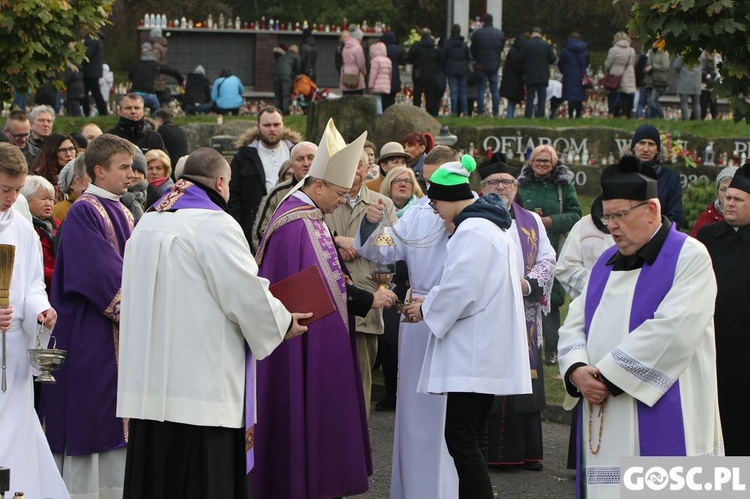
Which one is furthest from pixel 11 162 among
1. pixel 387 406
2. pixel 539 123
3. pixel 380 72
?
pixel 380 72

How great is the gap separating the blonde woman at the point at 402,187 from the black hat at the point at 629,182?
3954 mm

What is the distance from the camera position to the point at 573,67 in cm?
2439

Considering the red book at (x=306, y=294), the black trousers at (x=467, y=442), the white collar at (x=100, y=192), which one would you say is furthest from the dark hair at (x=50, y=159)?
the black trousers at (x=467, y=442)

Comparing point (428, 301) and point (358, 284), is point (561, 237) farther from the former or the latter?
point (428, 301)

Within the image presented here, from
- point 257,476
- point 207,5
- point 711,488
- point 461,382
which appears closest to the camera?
point 711,488

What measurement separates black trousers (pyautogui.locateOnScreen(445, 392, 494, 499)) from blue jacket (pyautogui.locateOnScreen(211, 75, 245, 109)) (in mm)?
18026

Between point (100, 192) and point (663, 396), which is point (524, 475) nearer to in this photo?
point (663, 396)

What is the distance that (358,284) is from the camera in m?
9.12

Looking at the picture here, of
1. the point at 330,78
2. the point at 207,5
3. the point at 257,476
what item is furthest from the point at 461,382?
the point at 207,5

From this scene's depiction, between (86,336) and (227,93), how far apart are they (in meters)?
17.3

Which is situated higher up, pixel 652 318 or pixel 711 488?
pixel 652 318

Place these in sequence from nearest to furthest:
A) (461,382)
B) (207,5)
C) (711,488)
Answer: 1. (711,488)
2. (461,382)
3. (207,5)

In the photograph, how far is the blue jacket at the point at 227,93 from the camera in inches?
954

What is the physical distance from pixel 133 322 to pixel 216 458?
0.81 m
